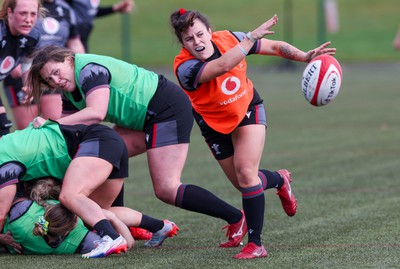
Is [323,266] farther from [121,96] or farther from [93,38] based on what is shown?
[93,38]

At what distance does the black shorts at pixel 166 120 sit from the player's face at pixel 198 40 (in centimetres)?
45

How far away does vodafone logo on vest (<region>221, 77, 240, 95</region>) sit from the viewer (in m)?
5.63

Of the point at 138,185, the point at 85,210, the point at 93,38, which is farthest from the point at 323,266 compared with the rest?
the point at 93,38

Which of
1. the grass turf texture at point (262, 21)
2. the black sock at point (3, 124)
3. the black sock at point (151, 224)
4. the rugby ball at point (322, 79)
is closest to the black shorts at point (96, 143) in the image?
the black sock at point (151, 224)

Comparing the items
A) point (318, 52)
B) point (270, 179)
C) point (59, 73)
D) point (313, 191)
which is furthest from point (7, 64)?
point (313, 191)

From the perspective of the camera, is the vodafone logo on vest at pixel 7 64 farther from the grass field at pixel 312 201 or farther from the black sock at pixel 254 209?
the black sock at pixel 254 209

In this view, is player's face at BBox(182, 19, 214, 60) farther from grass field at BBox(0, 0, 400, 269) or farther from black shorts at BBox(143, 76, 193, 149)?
black shorts at BBox(143, 76, 193, 149)

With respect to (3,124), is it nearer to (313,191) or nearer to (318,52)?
(318,52)

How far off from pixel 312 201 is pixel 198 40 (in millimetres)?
2480

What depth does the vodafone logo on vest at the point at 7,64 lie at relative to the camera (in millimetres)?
6914

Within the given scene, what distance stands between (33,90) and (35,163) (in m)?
0.51

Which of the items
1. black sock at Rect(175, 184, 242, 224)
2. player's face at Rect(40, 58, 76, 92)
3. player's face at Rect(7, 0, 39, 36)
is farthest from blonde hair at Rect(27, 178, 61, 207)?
player's face at Rect(7, 0, 39, 36)

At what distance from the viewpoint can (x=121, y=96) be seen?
5.71m

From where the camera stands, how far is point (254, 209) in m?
5.41
